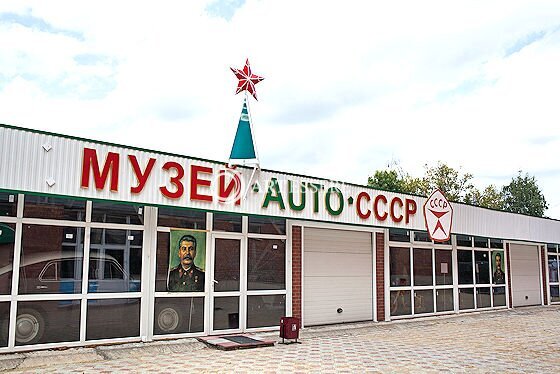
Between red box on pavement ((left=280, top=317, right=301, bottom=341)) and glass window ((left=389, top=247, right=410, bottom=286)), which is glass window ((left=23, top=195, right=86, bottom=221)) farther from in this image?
glass window ((left=389, top=247, right=410, bottom=286))

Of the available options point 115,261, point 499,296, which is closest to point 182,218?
point 115,261

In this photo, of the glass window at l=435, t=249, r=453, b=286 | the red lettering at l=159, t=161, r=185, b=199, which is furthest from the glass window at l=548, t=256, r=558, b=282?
the red lettering at l=159, t=161, r=185, b=199

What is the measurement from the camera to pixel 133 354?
30.8 ft

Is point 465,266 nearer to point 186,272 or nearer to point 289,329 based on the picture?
point 289,329

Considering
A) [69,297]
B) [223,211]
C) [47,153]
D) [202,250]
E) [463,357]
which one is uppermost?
[47,153]

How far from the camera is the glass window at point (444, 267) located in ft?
54.5

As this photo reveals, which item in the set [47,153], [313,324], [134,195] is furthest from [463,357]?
[47,153]

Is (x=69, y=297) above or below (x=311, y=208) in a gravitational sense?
below

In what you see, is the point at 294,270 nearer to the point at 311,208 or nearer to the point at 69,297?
the point at 311,208

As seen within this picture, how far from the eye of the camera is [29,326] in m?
9.16

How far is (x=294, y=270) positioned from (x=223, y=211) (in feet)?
9.17

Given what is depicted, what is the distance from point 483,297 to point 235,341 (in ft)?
35.4

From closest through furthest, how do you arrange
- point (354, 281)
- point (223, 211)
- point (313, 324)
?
point (223, 211) → point (313, 324) → point (354, 281)

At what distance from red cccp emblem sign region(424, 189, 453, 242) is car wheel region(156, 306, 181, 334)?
7759 millimetres
